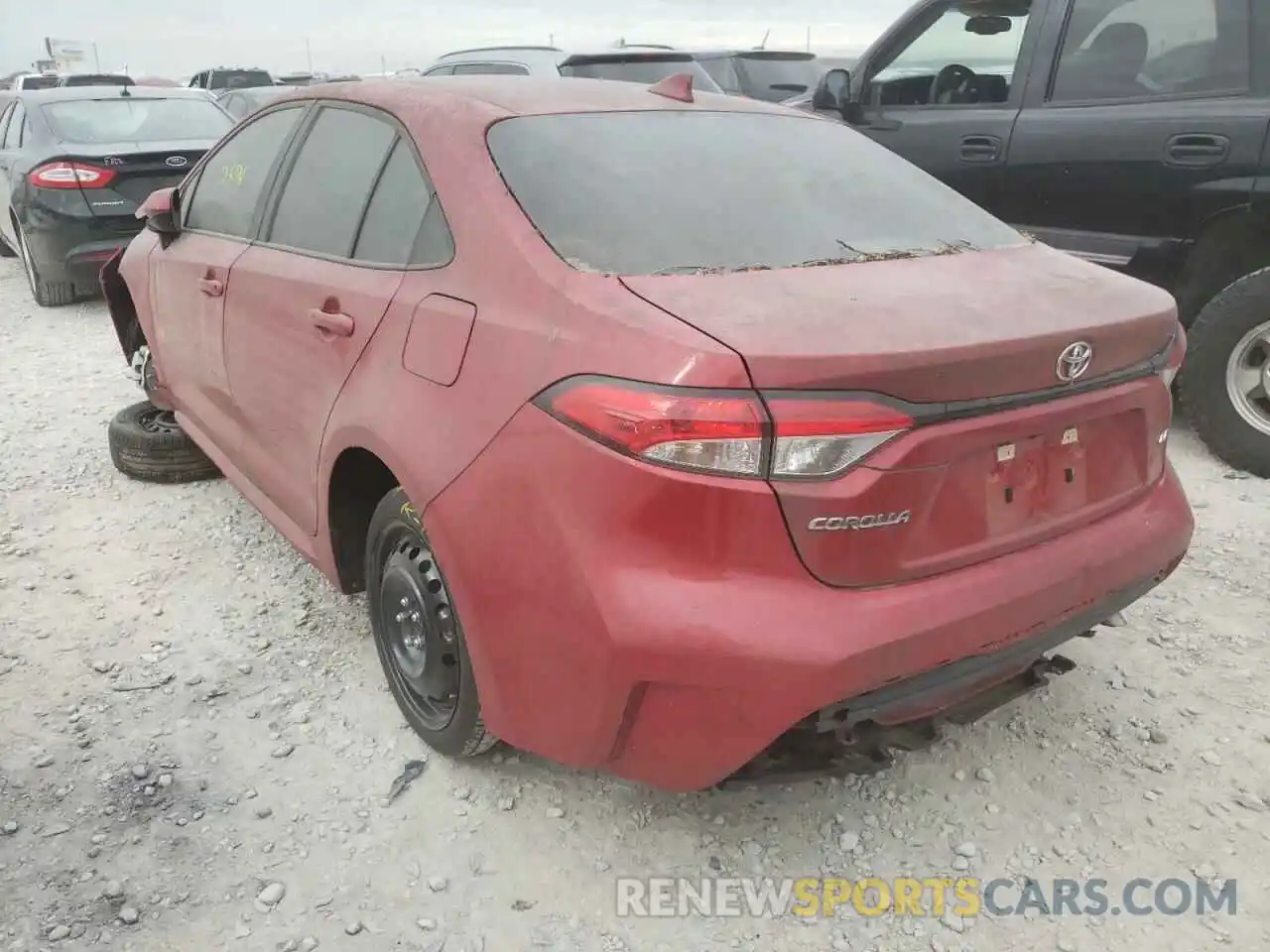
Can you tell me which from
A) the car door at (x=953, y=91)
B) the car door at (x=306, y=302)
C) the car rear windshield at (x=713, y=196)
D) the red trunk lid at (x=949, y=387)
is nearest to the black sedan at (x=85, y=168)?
the car door at (x=306, y=302)

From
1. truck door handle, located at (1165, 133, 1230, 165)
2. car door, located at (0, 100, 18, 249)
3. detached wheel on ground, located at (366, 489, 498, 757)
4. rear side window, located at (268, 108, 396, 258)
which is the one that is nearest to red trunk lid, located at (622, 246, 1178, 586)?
detached wheel on ground, located at (366, 489, 498, 757)

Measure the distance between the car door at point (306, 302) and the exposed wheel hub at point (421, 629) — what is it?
1.35 ft

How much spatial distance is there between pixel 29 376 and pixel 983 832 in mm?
5763

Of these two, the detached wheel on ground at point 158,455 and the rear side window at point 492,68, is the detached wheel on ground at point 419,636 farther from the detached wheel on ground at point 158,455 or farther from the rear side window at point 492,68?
the rear side window at point 492,68

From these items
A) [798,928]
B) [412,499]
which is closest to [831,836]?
[798,928]

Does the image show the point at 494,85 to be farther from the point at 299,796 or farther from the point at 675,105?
the point at 299,796

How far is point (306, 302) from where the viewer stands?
271 cm

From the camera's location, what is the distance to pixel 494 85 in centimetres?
267

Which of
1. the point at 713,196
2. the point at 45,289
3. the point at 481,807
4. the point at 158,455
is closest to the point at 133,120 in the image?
the point at 45,289

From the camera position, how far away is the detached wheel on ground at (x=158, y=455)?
4.24m

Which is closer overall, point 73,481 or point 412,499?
point 412,499

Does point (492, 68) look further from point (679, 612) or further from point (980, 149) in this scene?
point (679, 612)

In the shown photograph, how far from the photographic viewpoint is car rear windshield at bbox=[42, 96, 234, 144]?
7.39 meters

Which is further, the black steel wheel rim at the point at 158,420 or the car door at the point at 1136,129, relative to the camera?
the black steel wheel rim at the point at 158,420
